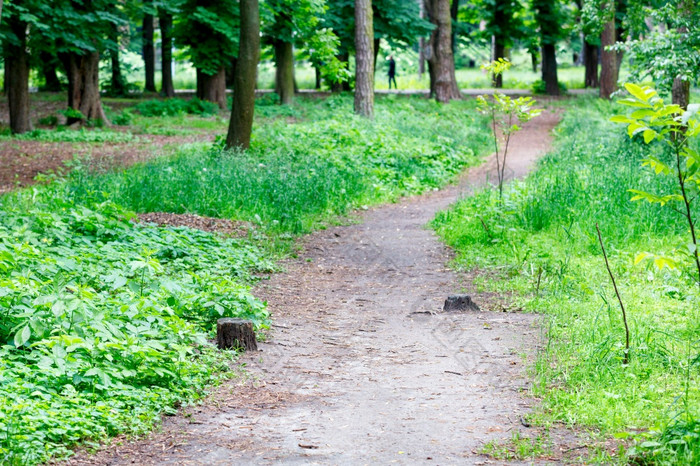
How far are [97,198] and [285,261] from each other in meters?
2.82

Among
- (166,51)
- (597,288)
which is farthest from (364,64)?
(597,288)

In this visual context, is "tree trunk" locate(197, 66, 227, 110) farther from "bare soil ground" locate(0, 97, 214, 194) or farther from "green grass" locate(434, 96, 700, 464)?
"green grass" locate(434, 96, 700, 464)

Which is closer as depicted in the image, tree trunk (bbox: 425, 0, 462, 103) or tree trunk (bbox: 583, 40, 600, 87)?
tree trunk (bbox: 425, 0, 462, 103)

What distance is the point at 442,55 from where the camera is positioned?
98.4ft

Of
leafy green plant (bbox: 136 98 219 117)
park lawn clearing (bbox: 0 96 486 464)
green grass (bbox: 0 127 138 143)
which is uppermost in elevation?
leafy green plant (bbox: 136 98 219 117)

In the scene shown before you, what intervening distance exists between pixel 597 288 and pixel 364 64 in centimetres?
1504

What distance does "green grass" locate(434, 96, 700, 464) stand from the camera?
484cm

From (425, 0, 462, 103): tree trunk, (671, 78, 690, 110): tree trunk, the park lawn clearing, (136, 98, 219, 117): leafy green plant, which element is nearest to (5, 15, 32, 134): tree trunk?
the park lawn clearing

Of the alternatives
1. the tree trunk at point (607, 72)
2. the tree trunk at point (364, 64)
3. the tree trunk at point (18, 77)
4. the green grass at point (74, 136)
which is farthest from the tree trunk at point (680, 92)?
the tree trunk at point (18, 77)

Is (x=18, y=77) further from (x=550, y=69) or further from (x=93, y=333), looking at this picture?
(x=550, y=69)

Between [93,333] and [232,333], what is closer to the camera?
[93,333]

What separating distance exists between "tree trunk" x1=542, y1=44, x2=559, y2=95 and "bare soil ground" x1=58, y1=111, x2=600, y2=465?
2975cm

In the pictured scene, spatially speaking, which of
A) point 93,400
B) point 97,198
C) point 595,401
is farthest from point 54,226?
point 595,401

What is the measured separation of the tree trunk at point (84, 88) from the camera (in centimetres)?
2233
